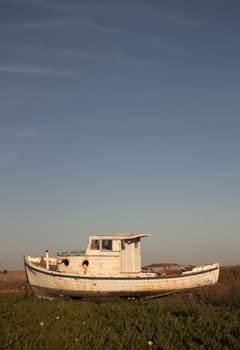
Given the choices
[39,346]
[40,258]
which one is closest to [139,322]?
[39,346]

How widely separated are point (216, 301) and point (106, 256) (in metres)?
8.55

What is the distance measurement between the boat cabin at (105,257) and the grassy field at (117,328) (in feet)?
33.9

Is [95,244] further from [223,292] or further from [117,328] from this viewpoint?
[117,328]

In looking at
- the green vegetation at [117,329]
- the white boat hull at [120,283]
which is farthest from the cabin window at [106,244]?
the green vegetation at [117,329]

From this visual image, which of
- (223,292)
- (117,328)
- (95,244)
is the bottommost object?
(223,292)

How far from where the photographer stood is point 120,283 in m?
21.8

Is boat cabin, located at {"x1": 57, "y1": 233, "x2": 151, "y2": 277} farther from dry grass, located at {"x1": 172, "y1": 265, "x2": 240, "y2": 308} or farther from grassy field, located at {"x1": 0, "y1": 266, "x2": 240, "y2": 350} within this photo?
grassy field, located at {"x1": 0, "y1": 266, "x2": 240, "y2": 350}

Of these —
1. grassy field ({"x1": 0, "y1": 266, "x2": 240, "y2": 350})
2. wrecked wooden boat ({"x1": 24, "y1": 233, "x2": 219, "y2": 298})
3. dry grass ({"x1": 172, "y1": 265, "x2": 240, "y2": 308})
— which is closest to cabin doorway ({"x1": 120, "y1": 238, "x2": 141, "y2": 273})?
wrecked wooden boat ({"x1": 24, "y1": 233, "x2": 219, "y2": 298})

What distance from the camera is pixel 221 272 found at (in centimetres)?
3189

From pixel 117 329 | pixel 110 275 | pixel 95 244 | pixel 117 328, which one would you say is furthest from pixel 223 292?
pixel 117 329

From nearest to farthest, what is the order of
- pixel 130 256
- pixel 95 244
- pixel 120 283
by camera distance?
pixel 120 283
pixel 95 244
pixel 130 256

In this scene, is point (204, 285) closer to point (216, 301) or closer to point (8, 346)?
point (216, 301)

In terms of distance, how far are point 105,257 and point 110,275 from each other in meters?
1.08

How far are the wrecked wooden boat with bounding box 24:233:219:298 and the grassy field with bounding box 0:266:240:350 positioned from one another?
10026 millimetres
